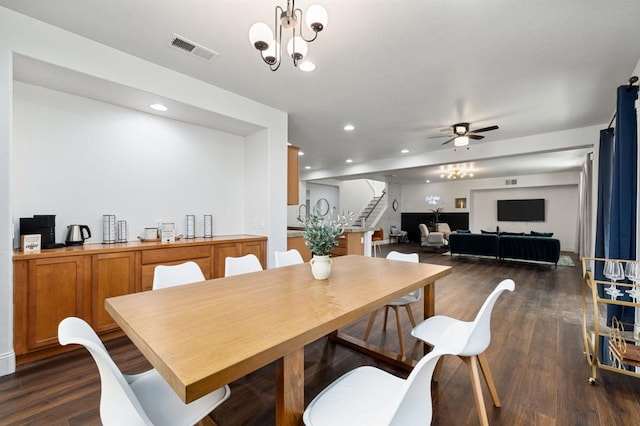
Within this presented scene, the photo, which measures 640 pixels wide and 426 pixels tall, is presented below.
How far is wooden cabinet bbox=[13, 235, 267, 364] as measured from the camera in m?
2.21

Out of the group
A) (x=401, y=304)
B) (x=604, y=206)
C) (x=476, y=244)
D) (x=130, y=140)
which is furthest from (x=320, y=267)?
(x=476, y=244)

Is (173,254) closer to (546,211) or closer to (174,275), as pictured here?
(174,275)

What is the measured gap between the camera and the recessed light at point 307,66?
8.98 feet

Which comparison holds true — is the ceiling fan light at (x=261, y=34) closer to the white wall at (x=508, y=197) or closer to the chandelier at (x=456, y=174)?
the chandelier at (x=456, y=174)

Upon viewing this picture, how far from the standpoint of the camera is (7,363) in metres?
2.08

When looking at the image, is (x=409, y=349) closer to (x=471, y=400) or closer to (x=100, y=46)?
(x=471, y=400)

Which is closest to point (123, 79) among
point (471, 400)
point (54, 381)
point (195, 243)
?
point (195, 243)

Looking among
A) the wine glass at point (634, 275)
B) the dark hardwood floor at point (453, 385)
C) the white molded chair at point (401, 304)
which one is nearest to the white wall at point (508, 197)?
the dark hardwood floor at point (453, 385)

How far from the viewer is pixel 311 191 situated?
11656 millimetres

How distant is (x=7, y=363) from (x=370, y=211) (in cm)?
1116

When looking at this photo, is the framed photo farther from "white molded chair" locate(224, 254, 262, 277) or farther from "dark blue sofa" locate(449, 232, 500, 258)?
"dark blue sofa" locate(449, 232, 500, 258)

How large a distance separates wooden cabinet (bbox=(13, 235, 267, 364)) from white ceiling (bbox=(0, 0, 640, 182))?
1.59 m

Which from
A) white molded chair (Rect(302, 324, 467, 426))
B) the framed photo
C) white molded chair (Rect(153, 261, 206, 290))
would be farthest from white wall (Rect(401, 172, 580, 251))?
the framed photo

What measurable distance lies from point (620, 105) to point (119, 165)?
16.3 feet
